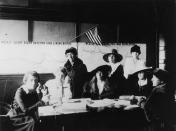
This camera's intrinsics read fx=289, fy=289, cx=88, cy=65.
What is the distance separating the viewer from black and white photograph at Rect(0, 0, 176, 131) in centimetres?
583

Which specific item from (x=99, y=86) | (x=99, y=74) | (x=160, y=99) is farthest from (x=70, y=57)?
(x=160, y=99)

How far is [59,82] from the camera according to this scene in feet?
19.8

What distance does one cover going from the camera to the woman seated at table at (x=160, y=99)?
6.45m

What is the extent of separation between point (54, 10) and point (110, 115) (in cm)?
252

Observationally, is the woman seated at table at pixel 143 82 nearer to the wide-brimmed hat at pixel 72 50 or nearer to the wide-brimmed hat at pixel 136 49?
the wide-brimmed hat at pixel 136 49

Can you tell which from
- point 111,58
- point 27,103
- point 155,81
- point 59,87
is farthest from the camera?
point 155,81

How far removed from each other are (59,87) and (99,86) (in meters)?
0.86

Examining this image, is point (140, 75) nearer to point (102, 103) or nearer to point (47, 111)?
point (102, 103)

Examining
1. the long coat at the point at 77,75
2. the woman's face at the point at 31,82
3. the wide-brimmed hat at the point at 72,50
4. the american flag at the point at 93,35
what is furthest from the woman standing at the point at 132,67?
the woman's face at the point at 31,82

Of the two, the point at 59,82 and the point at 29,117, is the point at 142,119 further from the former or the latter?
the point at 29,117

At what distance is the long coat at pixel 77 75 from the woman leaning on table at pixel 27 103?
626mm

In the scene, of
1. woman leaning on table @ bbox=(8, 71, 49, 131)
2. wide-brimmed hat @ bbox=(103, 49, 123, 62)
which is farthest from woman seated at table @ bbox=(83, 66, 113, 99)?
woman leaning on table @ bbox=(8, 71, 49, 131)

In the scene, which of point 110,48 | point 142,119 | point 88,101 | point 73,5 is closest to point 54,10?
point 73,5

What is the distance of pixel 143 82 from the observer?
643 centimetres
